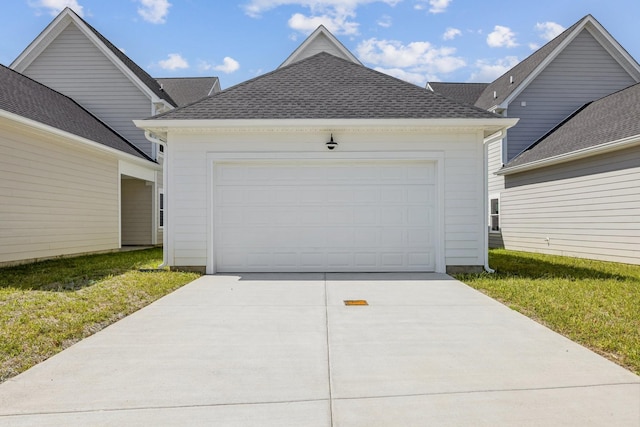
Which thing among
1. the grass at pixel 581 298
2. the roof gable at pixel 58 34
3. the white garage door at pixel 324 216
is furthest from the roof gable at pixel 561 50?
the roof gable at pixel 58 34

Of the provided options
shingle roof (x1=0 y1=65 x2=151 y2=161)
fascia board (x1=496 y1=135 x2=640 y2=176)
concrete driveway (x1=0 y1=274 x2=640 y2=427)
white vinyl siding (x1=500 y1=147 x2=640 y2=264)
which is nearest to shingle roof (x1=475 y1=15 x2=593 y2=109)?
fascia board (x1=496 y1=135 x2=640 y2=176)

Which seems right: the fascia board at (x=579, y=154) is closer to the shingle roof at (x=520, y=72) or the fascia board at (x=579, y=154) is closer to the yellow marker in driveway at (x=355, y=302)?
the shingle roof at (x=520, y=72)

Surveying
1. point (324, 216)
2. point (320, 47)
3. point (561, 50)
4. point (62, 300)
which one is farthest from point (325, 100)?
point (561, 50)

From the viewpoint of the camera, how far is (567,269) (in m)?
8.84

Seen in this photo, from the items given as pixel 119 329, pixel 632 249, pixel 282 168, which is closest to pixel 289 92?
pixel 282 168

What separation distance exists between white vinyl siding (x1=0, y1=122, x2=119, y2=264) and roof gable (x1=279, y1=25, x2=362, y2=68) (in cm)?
848

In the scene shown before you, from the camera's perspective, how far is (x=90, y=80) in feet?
49.1

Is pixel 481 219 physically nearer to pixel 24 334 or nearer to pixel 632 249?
pixel 632 249

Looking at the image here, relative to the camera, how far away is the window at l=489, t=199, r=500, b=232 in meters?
15.3

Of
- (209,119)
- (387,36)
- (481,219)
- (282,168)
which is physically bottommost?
(481,219)

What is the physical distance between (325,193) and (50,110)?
8.00 meters

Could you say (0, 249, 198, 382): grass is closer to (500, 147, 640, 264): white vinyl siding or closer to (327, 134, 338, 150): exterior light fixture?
(327, 134, 338, 150): exterior light fixture

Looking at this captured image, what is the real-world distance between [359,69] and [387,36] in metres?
3.37

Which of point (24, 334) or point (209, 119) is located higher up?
point (209, 119)
